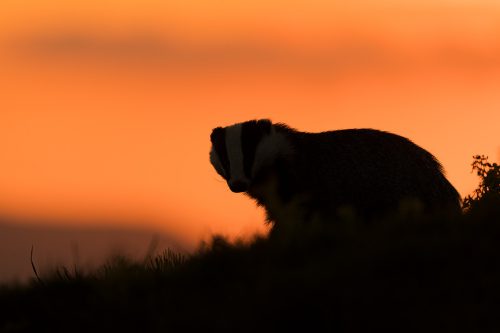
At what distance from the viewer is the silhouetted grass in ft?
18.0

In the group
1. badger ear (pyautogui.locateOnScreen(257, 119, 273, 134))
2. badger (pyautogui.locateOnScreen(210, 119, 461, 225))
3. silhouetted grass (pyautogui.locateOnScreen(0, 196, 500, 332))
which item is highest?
badger ear (pyautogui.locateOnScreen(257, 119, 273, 134))

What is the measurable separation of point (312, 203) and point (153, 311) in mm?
5521

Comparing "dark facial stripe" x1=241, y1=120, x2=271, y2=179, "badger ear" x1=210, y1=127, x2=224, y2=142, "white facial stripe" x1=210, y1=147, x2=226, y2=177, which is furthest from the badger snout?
"badger ear" x1=210, y1=127, x2=224, y2=142

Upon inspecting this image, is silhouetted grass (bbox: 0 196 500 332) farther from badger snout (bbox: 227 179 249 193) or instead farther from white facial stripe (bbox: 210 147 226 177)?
white facial stripe (bbox: 210 147 226 177)

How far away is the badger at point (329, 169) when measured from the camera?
11.4 meters

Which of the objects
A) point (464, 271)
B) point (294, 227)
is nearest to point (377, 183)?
point (294, 227)

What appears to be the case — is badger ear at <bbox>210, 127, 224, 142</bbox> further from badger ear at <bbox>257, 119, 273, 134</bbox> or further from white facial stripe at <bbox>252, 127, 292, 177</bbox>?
white facial stripe at <bbox>252, 127, 292, 177</bbox>

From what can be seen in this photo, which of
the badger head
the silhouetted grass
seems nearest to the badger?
the badger head

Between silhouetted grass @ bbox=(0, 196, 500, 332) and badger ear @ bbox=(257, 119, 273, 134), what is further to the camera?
badger ear @ bbox=(257, 119, 273, 134)

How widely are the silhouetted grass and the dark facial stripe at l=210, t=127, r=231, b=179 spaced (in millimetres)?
4484

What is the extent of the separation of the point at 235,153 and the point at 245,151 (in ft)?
0.46

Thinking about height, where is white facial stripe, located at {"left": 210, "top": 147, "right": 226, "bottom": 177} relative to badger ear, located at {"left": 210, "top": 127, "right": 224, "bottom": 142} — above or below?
below

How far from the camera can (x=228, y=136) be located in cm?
1229

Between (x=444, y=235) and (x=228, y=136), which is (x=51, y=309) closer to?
(x=444, y=235)
